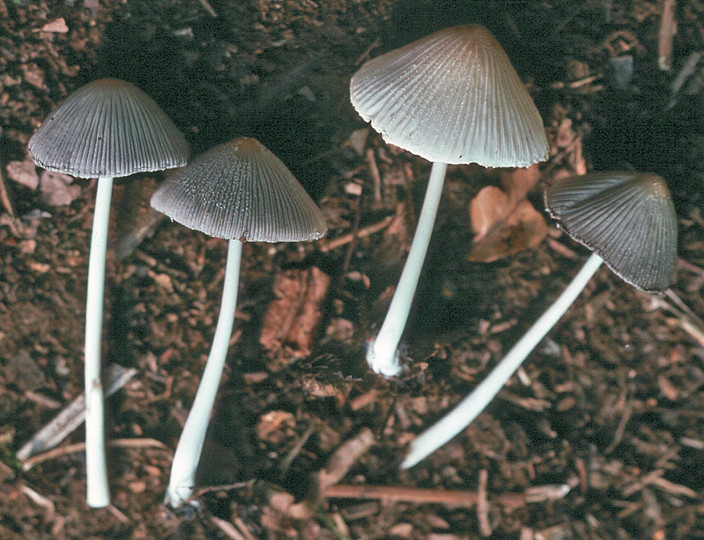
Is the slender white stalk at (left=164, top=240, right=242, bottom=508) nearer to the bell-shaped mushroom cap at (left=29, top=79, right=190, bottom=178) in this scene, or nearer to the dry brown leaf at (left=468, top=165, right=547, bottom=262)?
the bell-shaped mushroom cap at (left=29, top=79, right=190, bottom=178)

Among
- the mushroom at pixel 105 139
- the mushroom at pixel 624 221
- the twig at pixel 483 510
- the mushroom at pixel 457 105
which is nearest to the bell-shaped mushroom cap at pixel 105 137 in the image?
the mushroom at pixel 105 139

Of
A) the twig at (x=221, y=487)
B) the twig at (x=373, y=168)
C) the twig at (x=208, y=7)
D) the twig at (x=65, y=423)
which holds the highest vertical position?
the twig at (x=208, y=7)

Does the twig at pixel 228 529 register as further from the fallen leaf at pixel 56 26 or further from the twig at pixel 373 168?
the fallen leaf at pixel 56 26

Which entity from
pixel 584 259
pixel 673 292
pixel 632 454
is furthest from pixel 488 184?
pixel 632 454

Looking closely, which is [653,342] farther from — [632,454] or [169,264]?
[169,264]

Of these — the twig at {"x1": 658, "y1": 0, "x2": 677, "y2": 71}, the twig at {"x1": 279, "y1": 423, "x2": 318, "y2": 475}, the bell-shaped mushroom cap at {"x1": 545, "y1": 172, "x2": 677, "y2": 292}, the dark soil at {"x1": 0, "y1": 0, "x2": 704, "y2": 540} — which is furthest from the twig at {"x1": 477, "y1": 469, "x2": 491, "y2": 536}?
the twig at {"x1": 658, "y1": 0, "x2": 677, "y2": 71}

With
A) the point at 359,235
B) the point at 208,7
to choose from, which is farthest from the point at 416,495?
the point at 208,7
